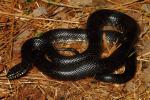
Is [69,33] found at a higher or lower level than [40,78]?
higher

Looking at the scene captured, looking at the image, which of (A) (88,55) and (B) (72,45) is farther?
(B) (72,45)

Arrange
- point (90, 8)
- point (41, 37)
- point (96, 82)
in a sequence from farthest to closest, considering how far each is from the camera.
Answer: point (90, 8), point (41, 37), point (96, 82)

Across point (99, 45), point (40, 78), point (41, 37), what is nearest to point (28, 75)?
point (40, 78)

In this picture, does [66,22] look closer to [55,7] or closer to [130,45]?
[55,7]
